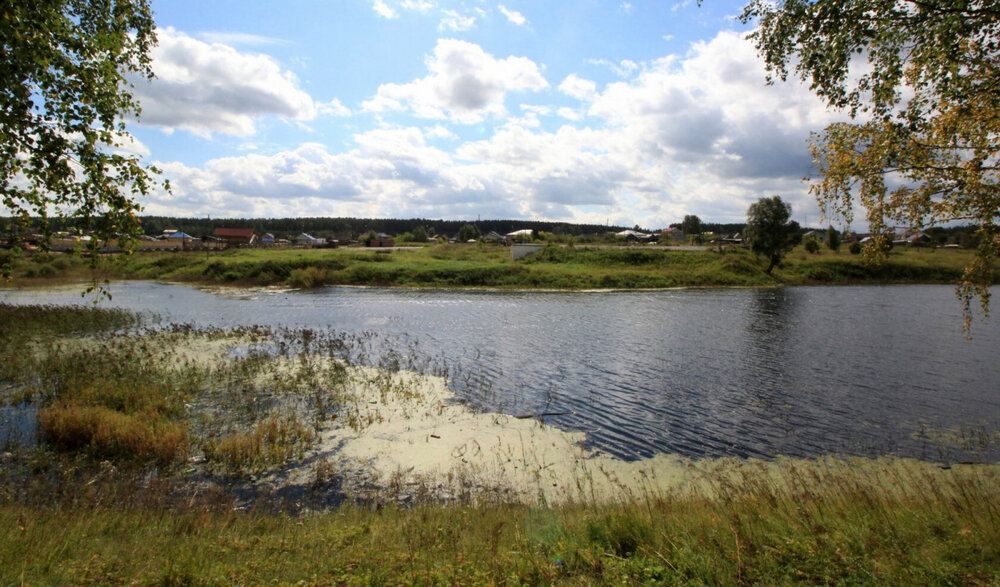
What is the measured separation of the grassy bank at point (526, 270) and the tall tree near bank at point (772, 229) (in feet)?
10.7

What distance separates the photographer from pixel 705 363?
1001 inches

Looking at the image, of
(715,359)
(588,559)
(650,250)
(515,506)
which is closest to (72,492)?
(515,506)

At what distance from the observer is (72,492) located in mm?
10047

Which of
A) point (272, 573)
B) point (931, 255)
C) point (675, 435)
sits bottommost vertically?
point (675, 435)

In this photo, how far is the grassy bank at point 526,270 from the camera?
7138cm

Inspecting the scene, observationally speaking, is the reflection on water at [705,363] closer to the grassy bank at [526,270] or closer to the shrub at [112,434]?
the shrub at [112,434]

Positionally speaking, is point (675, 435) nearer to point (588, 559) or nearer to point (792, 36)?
point (588, 559)

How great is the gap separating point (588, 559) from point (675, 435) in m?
9.40

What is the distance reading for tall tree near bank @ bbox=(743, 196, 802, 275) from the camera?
8256 cm

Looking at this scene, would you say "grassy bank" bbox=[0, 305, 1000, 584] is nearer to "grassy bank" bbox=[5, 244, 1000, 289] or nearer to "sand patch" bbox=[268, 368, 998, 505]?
"sand patch" bbox=[268, 368, 998, 505]

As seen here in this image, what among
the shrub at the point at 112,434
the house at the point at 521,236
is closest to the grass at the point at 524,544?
the shrub at the point at 112,434

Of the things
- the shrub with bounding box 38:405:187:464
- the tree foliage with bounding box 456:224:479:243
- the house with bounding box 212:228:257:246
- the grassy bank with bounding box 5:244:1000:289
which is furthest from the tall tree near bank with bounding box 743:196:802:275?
the house with bounding box 212:228:257:246

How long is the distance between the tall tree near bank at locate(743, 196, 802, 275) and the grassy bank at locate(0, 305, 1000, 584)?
78.5 metres

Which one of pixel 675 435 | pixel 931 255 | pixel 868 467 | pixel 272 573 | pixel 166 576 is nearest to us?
pixel 166 576
